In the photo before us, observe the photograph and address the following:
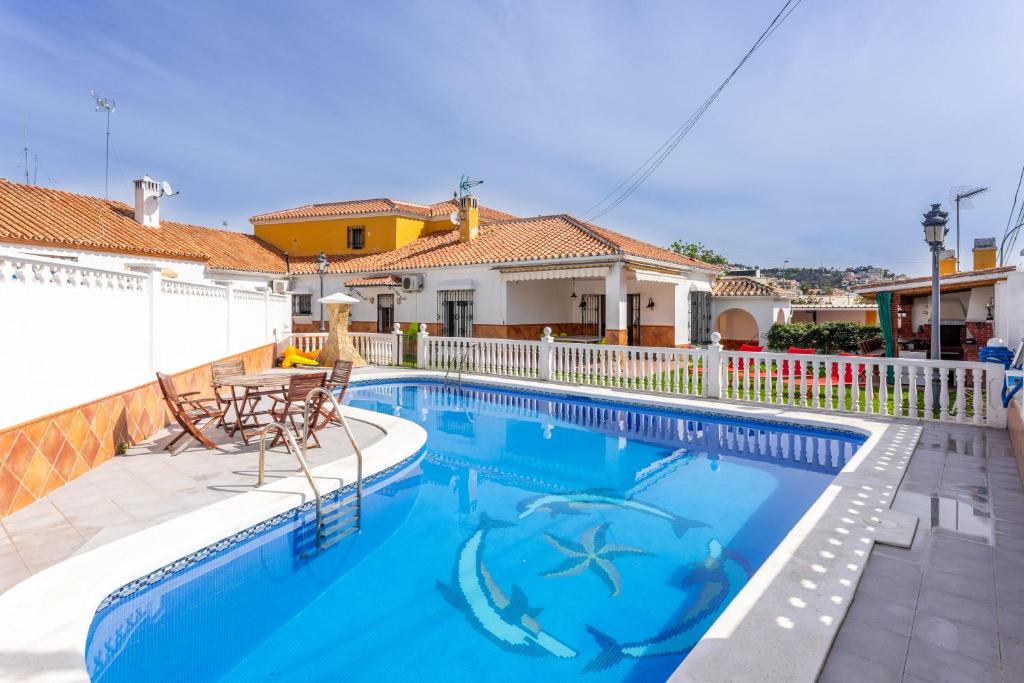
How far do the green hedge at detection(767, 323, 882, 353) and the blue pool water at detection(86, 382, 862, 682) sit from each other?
17.5m

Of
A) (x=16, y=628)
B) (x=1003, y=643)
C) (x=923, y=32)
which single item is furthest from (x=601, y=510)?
(x=923, y=32)

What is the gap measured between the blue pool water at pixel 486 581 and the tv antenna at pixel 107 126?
79.5 feet

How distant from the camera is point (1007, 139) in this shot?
1636 cm

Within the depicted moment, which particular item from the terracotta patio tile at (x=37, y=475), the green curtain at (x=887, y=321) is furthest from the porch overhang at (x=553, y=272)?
→ the terracotta patio tile at (x=37, y=475)

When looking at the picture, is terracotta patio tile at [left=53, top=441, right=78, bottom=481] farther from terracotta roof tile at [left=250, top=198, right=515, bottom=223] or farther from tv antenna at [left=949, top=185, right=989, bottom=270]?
terracotta roof tile at [left=250, top=198, right=515, bottom=223]

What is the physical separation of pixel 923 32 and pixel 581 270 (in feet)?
33.8

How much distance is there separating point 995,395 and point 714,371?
4750 mm

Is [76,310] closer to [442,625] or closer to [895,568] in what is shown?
[442,625]

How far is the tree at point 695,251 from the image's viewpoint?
5541 cm

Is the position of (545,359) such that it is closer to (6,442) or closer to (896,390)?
(896,390)

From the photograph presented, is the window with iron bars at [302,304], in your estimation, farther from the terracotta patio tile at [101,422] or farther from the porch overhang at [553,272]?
the terracotta patio tile at [101,422]

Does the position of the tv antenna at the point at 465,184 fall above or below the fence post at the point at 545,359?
above

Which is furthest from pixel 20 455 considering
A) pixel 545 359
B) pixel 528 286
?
pixel 528 286

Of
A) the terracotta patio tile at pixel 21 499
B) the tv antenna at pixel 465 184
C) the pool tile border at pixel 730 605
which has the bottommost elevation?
the pool tile border at pixel 730 605
